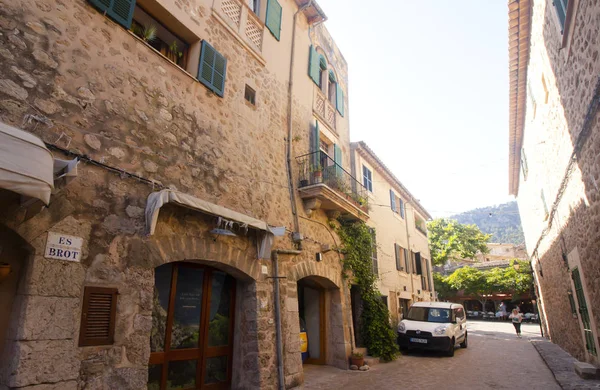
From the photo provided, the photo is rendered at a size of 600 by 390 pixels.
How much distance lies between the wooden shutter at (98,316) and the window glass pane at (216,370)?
238 centimetres

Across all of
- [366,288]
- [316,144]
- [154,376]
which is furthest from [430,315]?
[154,376]

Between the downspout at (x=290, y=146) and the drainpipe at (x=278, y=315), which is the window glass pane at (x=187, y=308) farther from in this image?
the downspout at (x=290, y=146)

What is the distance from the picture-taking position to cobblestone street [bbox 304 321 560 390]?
7.38 m

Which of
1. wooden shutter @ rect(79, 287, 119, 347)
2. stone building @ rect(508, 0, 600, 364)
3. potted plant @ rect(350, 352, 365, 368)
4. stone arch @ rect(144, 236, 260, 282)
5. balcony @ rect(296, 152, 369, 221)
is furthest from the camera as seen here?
potted plant @ rect(350, 352, 365, 368)

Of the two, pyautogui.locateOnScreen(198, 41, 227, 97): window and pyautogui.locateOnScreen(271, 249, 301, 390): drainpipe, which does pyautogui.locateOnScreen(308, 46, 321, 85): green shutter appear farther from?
pyautogui.locateOnScreen(271, 249, 301, 390): drainpipe

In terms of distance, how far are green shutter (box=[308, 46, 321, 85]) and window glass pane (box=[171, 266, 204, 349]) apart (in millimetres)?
6922

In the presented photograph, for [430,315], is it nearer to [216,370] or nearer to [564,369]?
[564,369]

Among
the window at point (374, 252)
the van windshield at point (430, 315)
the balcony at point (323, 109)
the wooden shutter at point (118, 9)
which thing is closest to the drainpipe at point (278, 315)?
the wooden shutter at point (118, 9)

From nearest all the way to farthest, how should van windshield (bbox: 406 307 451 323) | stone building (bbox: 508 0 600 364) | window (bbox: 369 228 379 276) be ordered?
stone building (bbox: 508 0 600 364), van windshield (bbox: 406 307 451 323), window (bbox: 369 228 379 276)

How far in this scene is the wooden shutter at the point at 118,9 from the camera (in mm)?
5152

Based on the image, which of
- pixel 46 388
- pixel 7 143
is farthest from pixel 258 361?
pixel 7 143

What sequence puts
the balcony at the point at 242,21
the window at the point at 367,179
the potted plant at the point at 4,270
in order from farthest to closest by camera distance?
the window at the point at 367,179
the balcony at the point at 242,21
the potted plant at the point at 4,270

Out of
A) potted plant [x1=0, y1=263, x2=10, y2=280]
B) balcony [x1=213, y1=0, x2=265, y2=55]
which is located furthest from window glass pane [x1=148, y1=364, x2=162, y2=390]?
balcony [x1=213, y1=0, x2=265, y2=55]

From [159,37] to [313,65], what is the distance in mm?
5315
